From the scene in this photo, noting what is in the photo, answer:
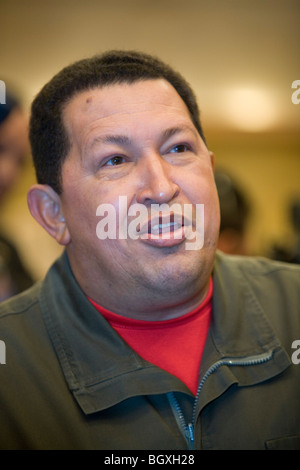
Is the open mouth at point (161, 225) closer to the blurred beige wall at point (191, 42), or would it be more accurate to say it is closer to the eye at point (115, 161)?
the eye at point (115, 161)

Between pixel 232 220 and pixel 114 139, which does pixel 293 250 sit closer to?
pixel 232 220

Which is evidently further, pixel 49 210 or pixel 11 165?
pixel 11 165

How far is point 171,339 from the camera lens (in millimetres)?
1165

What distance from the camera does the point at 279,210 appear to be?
528 cm

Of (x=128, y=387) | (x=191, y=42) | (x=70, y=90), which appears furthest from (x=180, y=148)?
(x=191, y=42)

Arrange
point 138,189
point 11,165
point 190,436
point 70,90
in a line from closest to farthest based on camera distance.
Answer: point 190,436, point 138,189, point 70,90, point 11,165

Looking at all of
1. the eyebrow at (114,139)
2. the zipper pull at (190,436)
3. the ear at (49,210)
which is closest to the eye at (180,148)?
the eyebrow at (114,139)

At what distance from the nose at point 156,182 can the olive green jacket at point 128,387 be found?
0.32 m

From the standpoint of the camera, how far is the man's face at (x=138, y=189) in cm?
107

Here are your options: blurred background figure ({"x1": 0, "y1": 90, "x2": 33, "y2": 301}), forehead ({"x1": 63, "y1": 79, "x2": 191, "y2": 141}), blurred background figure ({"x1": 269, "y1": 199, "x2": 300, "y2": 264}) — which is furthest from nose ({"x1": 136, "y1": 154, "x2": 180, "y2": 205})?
blurred background figure ({"x1": 269, "y1": 199, "x2": 300, "y2": 264})

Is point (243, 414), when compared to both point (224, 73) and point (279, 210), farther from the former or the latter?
point (279, 210)

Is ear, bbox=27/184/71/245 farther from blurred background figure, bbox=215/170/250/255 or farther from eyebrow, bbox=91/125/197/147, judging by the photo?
blurred background figure, bbox=215/170/250/255

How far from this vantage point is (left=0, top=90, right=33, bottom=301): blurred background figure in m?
1.69

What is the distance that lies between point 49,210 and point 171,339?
0.52m
